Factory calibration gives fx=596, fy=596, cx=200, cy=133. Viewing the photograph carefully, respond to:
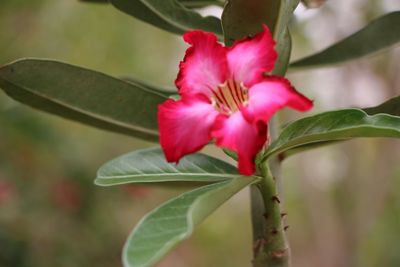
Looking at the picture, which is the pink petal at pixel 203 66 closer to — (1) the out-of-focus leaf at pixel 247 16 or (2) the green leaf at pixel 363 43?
(1) the out-of-focus leaf at pixel 247 16

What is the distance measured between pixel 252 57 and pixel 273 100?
0.06m

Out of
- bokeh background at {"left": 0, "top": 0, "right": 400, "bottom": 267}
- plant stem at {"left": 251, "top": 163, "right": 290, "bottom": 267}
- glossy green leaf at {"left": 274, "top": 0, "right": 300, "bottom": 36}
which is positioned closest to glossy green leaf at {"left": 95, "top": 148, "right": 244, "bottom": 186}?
plant stem at {"left": 251, "top": 163, "right": 290, "bottom": 267}

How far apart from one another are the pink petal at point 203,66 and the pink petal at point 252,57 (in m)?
0.01

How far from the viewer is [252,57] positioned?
518 mm

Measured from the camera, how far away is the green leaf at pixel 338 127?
1.62 feet

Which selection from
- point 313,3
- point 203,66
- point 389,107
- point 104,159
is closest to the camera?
point 203,66

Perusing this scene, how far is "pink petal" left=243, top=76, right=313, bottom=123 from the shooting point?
1.57ft

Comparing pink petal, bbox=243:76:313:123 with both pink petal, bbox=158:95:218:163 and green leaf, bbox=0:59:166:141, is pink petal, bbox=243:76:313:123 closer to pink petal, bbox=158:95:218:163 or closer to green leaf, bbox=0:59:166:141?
pink petal, bbox=158:95:218:163

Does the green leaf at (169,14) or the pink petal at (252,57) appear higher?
the green leaf at (169,14)

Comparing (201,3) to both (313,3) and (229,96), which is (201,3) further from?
(229,96)

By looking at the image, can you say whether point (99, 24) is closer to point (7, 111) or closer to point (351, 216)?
point (7, 111)

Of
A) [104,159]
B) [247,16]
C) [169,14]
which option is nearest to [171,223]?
[247,16]

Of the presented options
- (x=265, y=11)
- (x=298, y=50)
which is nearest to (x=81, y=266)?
(x=298, y=50)

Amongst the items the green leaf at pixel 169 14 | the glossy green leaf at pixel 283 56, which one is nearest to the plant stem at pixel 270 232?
the glossy green leaf at pixel 283 56
